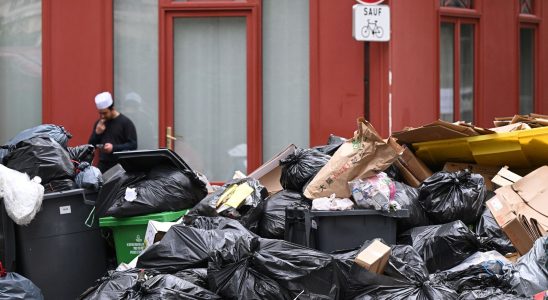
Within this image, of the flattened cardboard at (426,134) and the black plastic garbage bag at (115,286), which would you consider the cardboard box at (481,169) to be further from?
the black plastic garbage bag at (115,286)

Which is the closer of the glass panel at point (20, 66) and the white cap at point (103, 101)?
the white cap at point (103, 101)

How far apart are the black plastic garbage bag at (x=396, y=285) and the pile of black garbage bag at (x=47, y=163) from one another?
270 centimetres

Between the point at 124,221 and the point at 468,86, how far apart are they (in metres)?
5.70

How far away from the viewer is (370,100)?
1018 centimetres

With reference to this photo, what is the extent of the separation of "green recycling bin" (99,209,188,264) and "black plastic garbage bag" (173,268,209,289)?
4.00ft

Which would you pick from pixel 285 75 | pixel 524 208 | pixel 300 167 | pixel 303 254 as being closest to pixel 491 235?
pixel 524 208

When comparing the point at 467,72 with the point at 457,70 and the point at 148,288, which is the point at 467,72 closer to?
the point at 457,70

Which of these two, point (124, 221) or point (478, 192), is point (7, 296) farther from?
point (478, 192)

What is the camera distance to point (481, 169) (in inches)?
303

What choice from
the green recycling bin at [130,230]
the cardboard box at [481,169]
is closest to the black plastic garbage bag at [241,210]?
the green recycling bin at [130,230]

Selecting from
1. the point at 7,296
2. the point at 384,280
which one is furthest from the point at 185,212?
the point at 384,280

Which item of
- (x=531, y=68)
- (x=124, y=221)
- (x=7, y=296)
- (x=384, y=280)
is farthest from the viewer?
(x=531, y=68)

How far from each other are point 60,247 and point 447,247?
9.89 feet

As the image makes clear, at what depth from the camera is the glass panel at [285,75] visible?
10258mm
